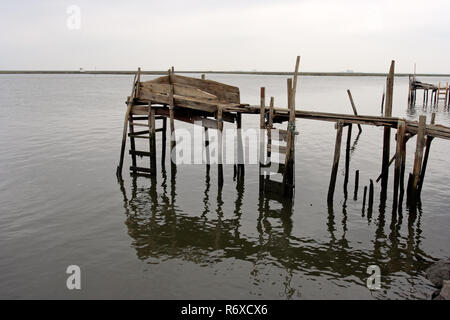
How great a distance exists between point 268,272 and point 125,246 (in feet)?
12.9

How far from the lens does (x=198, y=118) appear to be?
15578 mm

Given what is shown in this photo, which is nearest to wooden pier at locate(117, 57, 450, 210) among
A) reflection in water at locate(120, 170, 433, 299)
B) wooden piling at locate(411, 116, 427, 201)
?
wooden piling at locate(411, 116, 427, 201)

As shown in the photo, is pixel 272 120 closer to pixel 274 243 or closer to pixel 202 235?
pixel 274 243

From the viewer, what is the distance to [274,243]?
35.1 ft

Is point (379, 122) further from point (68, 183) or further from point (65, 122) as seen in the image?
point (65, 122)

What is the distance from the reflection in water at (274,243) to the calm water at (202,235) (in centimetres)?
3

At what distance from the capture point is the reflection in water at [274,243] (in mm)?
9289

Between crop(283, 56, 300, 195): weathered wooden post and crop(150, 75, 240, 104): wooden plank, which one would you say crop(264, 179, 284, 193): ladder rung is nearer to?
crop(283, 56, 300, 195): weathered wooden post

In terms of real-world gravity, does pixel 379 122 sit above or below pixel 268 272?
above

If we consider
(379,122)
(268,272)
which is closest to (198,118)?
(379,122)

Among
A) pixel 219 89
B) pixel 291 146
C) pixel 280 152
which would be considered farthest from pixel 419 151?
pixel 219 89

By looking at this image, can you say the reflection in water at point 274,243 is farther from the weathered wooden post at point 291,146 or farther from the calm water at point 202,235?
the weathered wooden post at point 291,146

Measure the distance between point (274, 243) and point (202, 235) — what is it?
2103mm

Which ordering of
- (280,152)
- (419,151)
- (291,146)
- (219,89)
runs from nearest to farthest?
(419,151) → (291,146) → (280,152) → (219,89)
